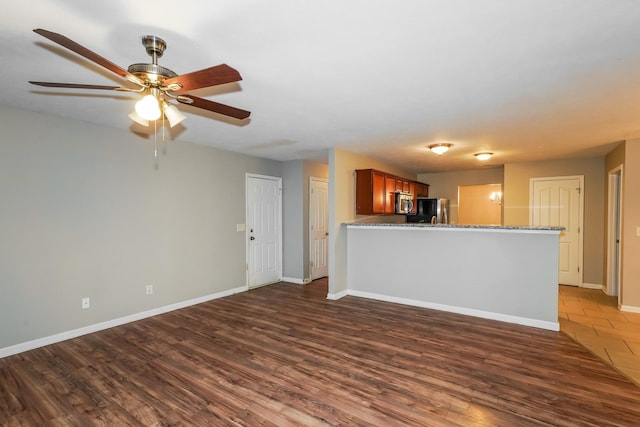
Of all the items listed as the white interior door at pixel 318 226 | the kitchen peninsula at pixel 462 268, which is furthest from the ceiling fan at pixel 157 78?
the white interior door at pixel 318 226

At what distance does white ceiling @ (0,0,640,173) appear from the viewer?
159cm

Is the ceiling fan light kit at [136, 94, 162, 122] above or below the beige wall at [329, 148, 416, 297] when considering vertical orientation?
above

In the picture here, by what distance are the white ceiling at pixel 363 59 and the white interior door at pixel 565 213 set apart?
7.61 ft

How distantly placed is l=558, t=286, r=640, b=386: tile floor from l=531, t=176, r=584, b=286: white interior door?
684mm

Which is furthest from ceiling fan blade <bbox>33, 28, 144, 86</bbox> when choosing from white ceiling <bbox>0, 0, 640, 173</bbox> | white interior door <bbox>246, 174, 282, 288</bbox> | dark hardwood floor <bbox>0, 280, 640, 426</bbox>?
white interior door <bbox>246, 174, 282, 288</bbox>

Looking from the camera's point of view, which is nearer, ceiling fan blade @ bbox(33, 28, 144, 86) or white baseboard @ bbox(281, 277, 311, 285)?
ceiling fan blade @ bbox(33, 28, 144, 86)

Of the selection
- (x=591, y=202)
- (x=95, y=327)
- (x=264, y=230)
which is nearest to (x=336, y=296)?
(x=264, y=230)

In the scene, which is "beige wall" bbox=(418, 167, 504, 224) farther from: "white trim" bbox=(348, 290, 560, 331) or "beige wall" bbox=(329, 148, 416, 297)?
"white trim" bbox=(348, 290, 560, 331)

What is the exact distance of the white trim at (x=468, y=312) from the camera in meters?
3.68

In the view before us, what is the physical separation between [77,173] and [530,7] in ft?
13.8

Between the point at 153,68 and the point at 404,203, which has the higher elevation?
the point at 153,68

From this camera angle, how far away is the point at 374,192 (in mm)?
5172

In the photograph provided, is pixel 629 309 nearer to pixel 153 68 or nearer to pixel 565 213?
pixel 565 213

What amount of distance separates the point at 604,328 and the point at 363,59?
4174mm
